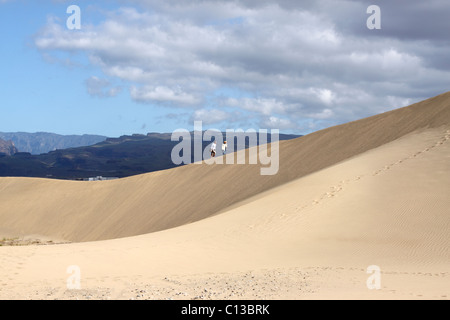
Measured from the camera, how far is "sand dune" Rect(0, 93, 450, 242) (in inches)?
1062

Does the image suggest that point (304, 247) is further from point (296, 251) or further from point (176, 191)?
point (176, 191)

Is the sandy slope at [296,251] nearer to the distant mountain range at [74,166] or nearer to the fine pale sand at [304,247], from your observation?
the fine pale sand at [304,247]

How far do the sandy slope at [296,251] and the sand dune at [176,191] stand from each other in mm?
8769

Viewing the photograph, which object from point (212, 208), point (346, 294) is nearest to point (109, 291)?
point (346, 294)

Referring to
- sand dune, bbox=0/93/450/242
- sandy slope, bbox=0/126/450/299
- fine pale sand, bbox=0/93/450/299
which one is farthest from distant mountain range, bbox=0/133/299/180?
sandy slope, bbox=0/126/450/299

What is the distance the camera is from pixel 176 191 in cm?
3172

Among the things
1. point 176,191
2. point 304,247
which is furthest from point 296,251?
point 176,191

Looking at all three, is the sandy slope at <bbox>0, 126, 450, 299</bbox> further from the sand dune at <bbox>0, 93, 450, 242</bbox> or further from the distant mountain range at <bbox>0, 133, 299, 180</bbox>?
the distant mountain range at <bbox>0, 133, 299, 180</bbox>

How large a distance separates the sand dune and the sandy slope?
8769 mm

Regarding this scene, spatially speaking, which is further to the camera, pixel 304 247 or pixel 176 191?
pixel 176 191

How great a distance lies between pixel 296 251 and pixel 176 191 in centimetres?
1994

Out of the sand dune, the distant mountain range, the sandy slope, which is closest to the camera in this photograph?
the sandy slope

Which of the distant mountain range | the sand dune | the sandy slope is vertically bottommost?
the sandy slope

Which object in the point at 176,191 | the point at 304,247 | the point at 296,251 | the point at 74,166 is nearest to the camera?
the point at 296,251
